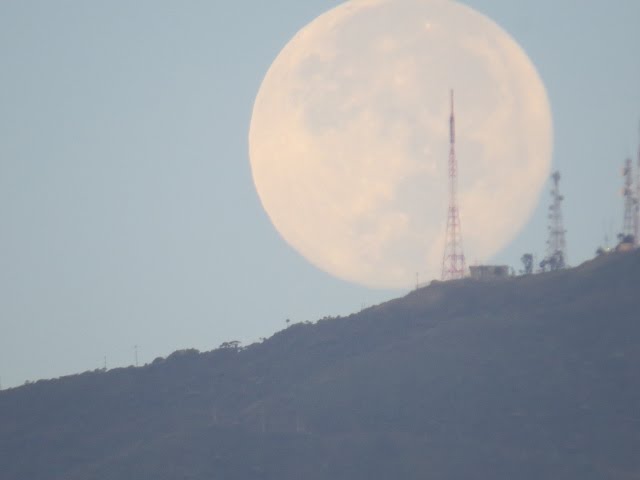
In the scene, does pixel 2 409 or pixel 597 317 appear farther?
pixel 2 409

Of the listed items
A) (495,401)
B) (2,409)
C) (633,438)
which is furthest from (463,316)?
(2,409)

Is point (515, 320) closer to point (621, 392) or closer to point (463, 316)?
point (463, 316)

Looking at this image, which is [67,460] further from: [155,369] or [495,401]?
[495,401]

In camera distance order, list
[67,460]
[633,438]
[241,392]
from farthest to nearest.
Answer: [241,392]
[67,460]
[633,438]

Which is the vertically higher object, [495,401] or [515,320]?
[515,320]

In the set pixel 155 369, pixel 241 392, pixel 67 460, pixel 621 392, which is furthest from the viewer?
pixel 155 369

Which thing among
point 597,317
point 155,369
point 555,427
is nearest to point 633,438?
point 555,427
